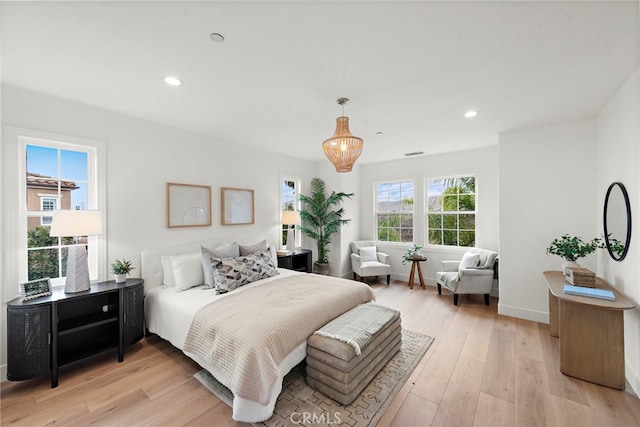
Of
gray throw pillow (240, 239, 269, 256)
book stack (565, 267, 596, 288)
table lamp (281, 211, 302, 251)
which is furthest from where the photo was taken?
table lamp (281, 211, 302, 251)

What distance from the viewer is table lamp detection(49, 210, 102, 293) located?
226 cm

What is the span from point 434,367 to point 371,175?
414cm

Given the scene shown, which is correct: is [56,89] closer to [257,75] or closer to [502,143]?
[257,75]

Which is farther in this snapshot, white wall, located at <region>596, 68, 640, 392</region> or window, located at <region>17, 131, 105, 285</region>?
window, located at <region>17, 131, 105, 285</region>

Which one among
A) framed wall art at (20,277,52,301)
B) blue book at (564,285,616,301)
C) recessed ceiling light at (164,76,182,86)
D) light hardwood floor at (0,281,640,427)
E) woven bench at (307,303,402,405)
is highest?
recessed ceiling light at (164,76,182,86)

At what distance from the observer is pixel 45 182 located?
2.54 meters

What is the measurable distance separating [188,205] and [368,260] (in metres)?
3.50

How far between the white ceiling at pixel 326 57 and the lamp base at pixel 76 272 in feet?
4.96

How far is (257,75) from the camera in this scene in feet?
6.93

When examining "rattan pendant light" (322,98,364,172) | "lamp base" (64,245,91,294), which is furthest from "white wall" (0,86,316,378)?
"rattan pendant light" (322,98,364,172)

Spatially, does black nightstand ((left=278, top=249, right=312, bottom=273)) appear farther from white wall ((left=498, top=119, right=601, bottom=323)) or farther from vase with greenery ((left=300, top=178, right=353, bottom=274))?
white wall ((left=498, top=119, right=601, bottom=323))

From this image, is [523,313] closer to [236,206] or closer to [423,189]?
[423,189]

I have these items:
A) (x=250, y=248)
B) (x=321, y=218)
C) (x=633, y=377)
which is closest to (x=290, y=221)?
(x=321, y=218)

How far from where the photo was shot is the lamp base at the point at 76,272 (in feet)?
7.72
